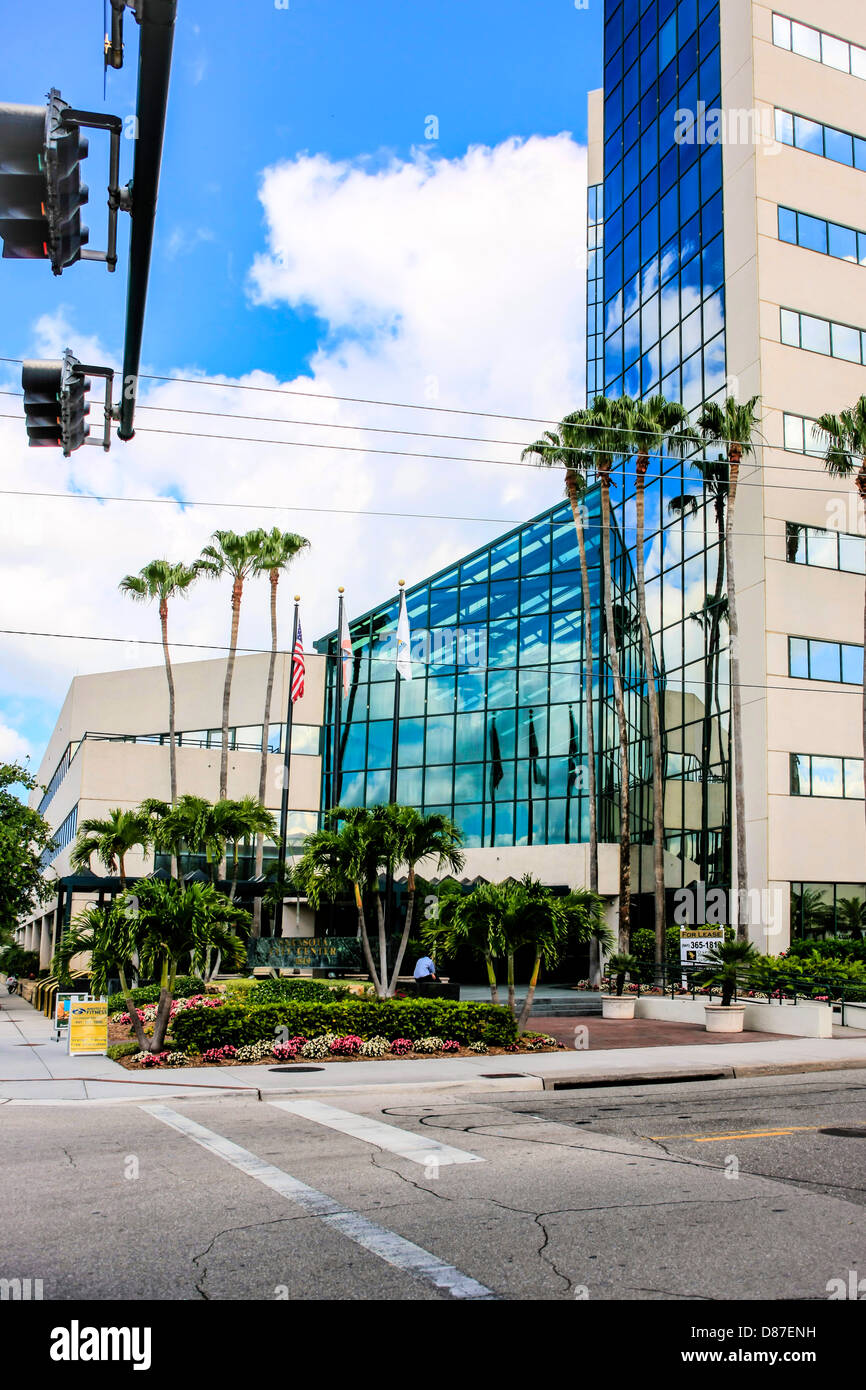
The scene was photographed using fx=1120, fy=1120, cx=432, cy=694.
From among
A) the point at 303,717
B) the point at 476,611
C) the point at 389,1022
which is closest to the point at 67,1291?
the point at 389,1022

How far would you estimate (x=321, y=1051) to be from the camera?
59.7ft

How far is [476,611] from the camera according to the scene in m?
44.5

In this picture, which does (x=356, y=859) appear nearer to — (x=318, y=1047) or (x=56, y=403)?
(x=318, y=1047)

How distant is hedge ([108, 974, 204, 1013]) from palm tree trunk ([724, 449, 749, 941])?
15.0m

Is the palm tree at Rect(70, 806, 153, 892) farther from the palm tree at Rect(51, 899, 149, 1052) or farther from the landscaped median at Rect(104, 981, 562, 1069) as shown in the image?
the palm tree at Rect(51, 899, 149, 1052)

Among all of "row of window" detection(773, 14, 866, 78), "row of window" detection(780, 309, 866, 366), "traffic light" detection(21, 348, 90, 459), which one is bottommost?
"traffic light" detection(21, 348, 90, 459)

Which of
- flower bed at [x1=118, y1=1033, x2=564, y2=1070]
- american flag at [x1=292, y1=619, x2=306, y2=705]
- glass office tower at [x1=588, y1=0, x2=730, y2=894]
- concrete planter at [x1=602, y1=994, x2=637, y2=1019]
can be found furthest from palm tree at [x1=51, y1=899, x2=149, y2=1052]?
glass office tower at [x1=588, y1=0, x2=730, y2=894]

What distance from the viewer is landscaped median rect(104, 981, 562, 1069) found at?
17922mm

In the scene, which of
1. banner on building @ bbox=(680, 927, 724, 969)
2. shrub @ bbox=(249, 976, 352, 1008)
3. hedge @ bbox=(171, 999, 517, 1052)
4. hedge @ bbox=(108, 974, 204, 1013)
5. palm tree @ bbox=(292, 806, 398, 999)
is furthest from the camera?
banner on building @ bbox=(680, 927, 724, 969)

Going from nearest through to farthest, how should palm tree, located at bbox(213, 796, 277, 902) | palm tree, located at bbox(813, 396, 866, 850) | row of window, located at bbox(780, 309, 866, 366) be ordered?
1. palm tree, located at bbox(813, 396, 866, 850)
2. palm tree, located at bbox(213, 796, 277, 902)
3. row of window, located at bbox(780, 309, 866, 366)

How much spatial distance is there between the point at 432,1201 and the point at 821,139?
39562mm

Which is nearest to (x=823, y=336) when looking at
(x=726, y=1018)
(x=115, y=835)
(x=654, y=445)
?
(x=654, y=445)

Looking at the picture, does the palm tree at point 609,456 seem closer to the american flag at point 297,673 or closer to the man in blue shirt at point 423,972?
the man in blue shirt at point 423,972

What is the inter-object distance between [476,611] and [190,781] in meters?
13.8
